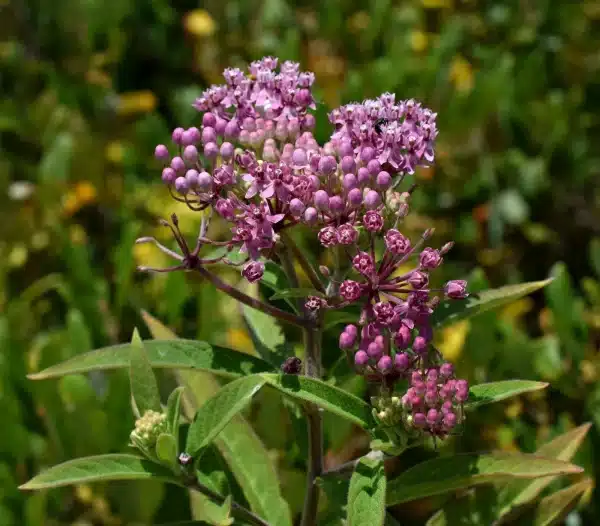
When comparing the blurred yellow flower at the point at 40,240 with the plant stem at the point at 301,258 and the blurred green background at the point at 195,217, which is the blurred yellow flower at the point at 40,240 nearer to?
the blurred green background at the point at 195,217

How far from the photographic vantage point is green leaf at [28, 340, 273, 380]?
1387 millimetres

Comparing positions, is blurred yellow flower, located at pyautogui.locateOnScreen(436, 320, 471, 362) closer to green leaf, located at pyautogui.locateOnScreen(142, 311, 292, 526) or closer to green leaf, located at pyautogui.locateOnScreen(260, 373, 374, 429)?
green leaf, located at pyautogui.locateOnScreen(142, 311, 292, 526)

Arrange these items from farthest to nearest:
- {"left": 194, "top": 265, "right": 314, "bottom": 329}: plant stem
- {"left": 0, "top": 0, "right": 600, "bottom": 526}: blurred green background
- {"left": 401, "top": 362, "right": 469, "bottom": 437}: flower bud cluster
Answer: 1. {"left": 0, "top": 0, "right": 600, "bottom": 526}: blurred green background
2. {"left": 194, "top": 265, "right": 314, "bottom": 329}: plant stem
3. {"left": 401, "top": 362, "right": 469, "bottom": 437}: flower bud cluster

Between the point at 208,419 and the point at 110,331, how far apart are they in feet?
4.01

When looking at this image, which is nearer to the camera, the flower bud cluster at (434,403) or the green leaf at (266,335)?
the flower bud cluster at (434,403)

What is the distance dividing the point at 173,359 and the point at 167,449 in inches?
5.5

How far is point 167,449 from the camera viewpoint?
1342 millimetres

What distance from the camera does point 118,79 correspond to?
362cm

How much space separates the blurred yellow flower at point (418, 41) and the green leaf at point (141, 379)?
95.6 inches

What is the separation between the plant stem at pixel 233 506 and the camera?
1439 mm

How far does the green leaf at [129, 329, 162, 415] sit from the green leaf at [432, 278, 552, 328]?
18.7 inches

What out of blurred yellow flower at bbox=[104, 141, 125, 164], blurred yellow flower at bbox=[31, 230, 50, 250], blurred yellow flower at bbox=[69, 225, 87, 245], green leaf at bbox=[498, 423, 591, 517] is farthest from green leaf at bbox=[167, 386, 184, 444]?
blurred yellow flower at bbox=[104, 141, 125, 164]

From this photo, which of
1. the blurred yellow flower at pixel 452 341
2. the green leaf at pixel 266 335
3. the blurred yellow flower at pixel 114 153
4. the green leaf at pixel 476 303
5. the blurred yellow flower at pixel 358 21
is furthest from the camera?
the blurred yellow flower at pixel 358 21

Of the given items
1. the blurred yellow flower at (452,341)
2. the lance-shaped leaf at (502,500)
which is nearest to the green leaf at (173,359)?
the lance-shaped leaf at (502,500)
